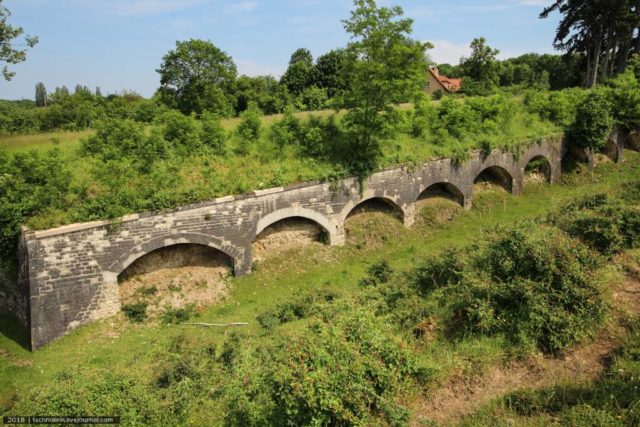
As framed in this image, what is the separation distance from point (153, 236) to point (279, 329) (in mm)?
4667

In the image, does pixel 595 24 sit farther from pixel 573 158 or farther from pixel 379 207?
pixel 379 207

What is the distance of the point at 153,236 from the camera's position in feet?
41.9

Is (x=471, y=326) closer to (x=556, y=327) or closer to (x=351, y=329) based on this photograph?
(x=556, y=327)

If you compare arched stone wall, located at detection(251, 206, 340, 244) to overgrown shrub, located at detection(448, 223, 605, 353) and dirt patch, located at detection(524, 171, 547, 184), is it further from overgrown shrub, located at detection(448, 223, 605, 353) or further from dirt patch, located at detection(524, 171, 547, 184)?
dirt patch, located at detection(524, 171, 547, 184)

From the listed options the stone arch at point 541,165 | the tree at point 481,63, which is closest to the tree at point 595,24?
the tree at point 481,63

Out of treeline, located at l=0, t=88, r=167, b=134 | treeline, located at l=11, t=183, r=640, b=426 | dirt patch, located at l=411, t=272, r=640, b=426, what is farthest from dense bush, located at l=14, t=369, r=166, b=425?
treeline, located at l=0, t=88, r=167, b=134

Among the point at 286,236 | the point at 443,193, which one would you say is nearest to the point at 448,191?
the point at 443,193

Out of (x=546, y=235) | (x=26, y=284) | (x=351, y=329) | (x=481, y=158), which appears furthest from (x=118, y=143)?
(x=481, y=158)

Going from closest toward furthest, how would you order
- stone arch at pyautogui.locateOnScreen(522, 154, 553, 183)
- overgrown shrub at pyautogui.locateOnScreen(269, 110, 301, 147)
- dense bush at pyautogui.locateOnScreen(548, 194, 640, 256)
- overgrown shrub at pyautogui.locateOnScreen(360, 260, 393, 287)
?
dense bush at pyautogui.locateOnScreen(548, 194, 640, 256) < overgrown shrub at pyautogui.locateOnScreen(360, 260, 393, 287) < overgrown shrub at pyautogui.locateOnScreen(269, 110, 301, 147) < stone arch at pyautogui.locateOnScreen(522, 154, 553, 183)

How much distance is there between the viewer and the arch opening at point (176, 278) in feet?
42.2

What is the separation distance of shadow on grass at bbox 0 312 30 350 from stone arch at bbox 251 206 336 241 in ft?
22.0

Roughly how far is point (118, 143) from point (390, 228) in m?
10.6

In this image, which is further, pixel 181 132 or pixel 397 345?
pixel 181 132

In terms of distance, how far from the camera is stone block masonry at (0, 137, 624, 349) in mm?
11312
